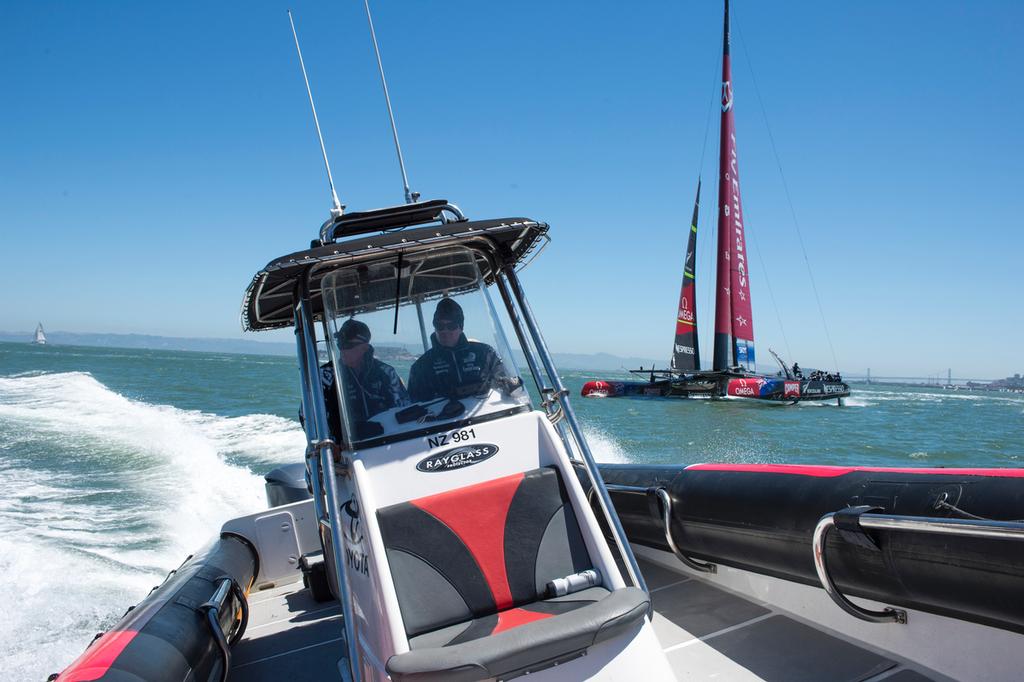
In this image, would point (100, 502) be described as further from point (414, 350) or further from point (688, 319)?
point (688, 319)

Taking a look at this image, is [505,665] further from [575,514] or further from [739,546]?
[739,546]

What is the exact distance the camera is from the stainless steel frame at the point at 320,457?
2.73 meters

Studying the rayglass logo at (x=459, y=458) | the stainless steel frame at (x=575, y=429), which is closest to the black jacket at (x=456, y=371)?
the stainless steel frame at (x=575, y=429)

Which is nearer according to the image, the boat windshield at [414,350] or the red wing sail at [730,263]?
the boat windshield at [414,350]

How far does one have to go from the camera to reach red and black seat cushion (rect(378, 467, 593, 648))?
2766 mm

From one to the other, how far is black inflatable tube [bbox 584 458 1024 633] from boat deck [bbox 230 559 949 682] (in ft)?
0.89

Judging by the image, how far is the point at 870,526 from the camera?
298 cm

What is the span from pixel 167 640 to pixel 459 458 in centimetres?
162

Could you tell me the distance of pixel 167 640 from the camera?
3299 millimetres

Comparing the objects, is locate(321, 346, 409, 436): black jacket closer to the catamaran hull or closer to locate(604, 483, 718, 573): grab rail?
locate(604, 483, 718, 573): grab rail

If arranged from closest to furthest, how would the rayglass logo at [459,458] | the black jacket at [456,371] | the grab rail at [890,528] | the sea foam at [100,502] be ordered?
the grab rail at [890,528] → the rayglass logo at [459,458] → the black jacket at [456,371] → the sea foam at [100,502]

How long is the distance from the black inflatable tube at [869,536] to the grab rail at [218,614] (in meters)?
2.58

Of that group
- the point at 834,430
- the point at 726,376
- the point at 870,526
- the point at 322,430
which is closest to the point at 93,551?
the point at 322,430

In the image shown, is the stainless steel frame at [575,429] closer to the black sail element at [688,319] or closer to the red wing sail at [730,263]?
the red wing sail at [730,263]
